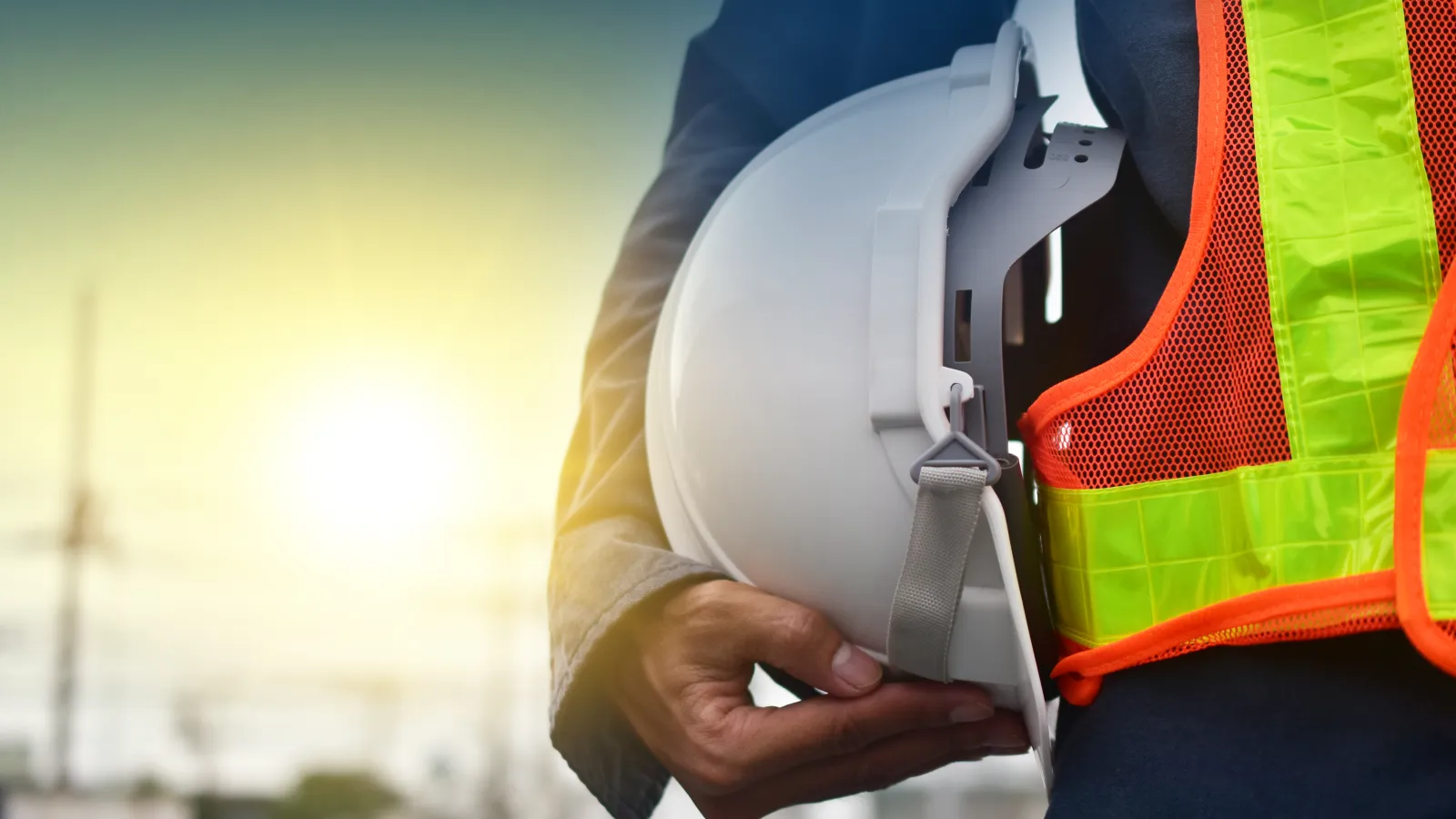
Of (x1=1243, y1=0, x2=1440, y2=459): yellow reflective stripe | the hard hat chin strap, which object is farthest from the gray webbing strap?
Answer: (x1=1243, y1=0, x2=1440, y2=459): yellow reflective stripe

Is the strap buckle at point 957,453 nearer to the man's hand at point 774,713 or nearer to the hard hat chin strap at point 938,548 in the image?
the hard hat chin strap at point 938,548

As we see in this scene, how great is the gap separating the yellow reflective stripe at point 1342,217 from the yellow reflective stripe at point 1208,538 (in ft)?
0.06

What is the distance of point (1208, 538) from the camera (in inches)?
20.7

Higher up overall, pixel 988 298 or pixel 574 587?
pixel 988 298

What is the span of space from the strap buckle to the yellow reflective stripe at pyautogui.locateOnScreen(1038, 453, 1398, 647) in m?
0.04

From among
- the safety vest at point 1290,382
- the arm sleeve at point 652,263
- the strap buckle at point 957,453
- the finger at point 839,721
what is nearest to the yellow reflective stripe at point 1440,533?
the safety vest at point 1290,382

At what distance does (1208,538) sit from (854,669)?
25 cm

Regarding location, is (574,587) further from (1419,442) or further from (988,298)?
(1419,442)

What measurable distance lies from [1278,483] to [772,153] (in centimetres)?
43

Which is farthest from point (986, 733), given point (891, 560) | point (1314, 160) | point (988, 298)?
point (1314, 160)

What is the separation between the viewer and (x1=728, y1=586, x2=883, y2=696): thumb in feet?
2.27

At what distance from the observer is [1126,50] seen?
60cm

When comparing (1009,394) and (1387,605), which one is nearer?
(1387,605)

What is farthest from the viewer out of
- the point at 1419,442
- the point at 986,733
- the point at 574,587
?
the point at 574,587
